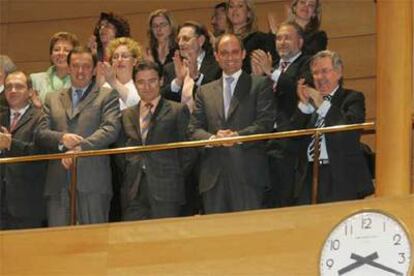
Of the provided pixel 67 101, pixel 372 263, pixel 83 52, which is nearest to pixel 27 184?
pixel 67 101

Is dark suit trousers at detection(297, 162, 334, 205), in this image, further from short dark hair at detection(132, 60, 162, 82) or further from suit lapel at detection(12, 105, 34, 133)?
suit lapel at detection(12, 105, 34, 133)

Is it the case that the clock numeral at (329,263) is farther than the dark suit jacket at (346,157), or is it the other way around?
the dark suit jacket at (346,157)

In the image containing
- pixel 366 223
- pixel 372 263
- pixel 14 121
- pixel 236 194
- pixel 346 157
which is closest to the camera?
pixel 372 263

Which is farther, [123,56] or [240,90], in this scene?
[123,56]

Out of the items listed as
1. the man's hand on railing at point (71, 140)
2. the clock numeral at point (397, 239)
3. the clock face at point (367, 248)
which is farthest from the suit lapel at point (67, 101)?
the clock numeral at point (397, 239)

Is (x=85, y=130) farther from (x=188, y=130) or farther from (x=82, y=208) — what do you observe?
(x=188, y=130)

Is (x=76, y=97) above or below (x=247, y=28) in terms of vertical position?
below

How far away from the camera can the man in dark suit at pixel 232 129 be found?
34.4 ft

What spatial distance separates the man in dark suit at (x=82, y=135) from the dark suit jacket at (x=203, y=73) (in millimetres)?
342

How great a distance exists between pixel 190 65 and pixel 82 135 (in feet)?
2.73

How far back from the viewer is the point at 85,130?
1110cm

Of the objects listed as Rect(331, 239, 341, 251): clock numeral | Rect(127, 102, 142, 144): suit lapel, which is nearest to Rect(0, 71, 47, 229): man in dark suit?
Rect(127, 102, 142, 144): suit lapel

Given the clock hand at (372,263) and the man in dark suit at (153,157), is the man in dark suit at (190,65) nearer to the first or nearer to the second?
the man in dark suit at (153,157)

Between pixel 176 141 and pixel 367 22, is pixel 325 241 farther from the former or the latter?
pixel 367 22
